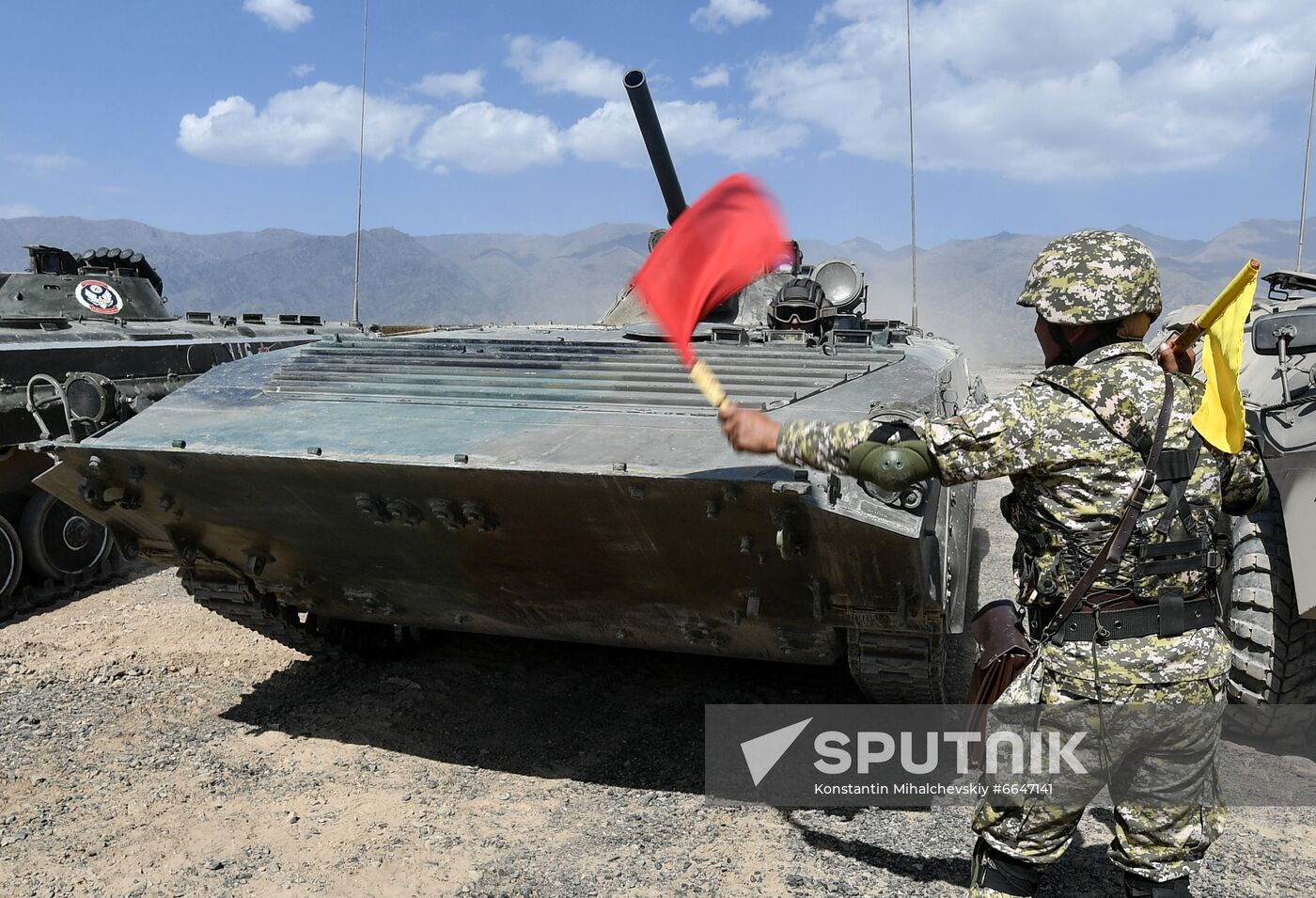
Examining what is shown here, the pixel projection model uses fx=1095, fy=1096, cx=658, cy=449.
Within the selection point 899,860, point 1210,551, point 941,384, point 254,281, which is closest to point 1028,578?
point 1210,551

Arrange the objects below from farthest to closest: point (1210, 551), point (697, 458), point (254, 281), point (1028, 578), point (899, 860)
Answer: point (254, 281) < point (899, 860) < point (697, 458) < point (1028, 578) < point (1210, 551)

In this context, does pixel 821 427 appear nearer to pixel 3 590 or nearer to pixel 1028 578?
pixel 1028 578

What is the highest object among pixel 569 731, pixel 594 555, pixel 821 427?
pixel 821 427

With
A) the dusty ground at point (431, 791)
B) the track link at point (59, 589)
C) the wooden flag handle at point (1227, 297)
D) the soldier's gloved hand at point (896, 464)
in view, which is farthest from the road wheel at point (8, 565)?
the wooden flag handle at point (1227, 297)

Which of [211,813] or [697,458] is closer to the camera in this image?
[697,458]

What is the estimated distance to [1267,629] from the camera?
4469 mm

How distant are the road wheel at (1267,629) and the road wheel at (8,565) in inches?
277

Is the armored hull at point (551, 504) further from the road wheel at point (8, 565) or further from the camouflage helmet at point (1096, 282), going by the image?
the road wheel at point (8, 565)

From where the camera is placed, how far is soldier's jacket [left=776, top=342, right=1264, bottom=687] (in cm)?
239

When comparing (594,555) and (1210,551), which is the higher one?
(1210,551)

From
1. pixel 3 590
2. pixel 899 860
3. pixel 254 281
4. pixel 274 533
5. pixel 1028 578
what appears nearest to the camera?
pixel 1028 578

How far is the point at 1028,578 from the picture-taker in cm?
263

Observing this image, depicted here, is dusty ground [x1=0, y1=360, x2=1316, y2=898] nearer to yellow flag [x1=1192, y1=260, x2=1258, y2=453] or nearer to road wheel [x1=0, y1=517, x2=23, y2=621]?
road wheel [x1=0, y1=517, x2=23, y2=621]

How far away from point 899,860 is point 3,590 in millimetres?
6061
